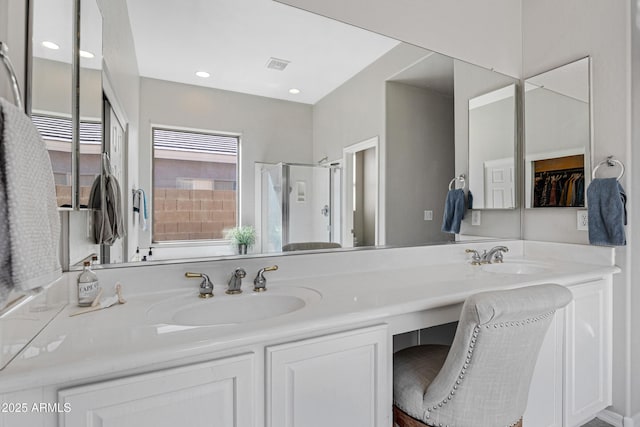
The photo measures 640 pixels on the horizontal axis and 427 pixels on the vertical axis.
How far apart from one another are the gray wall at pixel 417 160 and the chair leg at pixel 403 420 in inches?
33.4

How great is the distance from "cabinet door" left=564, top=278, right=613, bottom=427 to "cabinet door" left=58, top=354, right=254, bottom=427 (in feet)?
4.89

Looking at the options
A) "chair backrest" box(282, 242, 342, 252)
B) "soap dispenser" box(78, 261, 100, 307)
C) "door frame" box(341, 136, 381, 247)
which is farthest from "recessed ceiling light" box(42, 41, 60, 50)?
"door frame" box(341, 136, 381, 247)

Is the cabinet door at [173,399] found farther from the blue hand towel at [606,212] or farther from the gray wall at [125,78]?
the blue hand towel at [606,212]

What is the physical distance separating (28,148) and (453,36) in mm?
2181

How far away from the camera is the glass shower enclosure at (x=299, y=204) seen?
148 cm

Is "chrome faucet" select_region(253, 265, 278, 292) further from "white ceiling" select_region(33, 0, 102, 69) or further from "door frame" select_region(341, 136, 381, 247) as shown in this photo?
"white ceiling" select_region(33, 0, 102, 69)

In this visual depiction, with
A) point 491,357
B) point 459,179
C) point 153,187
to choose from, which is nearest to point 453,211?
point 459,179

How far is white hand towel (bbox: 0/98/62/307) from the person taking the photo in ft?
1.76

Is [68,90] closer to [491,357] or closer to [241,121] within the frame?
[241,121]

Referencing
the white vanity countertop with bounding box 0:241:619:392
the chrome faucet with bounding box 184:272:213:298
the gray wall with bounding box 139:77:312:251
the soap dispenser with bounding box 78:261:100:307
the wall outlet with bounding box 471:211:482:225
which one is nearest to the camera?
the white vanity countertop with bounding box 0:241:619:392

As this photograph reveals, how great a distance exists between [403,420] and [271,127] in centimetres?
126

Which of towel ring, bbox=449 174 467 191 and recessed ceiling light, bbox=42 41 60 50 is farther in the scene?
towel ring, bbox=449 174 467 191

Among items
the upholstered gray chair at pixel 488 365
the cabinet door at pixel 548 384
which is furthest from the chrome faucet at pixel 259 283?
the cabinet door at pixel 548 384

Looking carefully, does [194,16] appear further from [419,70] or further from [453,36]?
[453,36]
